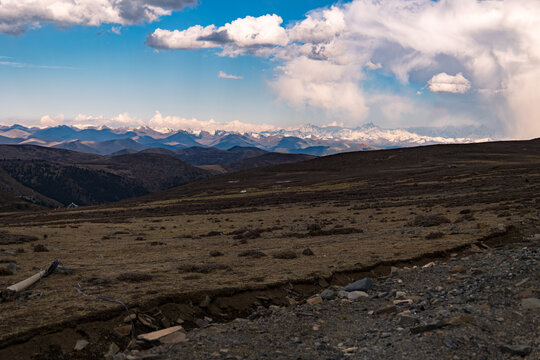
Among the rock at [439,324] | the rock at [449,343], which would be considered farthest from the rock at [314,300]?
the rock at [449,343]

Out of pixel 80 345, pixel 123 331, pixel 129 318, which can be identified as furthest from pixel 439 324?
pixel 80 345

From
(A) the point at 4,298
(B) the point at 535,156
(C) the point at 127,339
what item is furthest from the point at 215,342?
(B) the point at 535,156

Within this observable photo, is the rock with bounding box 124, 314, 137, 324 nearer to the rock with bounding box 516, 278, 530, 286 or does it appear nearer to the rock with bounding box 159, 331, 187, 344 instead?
the rock with bounding box 159, 331, 187, 344

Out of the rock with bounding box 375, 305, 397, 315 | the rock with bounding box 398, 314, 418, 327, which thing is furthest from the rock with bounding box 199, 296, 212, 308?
the rock with bounding box 398, 314, 418, 327

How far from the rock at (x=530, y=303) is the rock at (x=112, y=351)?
11.7 m

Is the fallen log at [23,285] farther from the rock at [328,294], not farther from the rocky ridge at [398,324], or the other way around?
the rock at [328,294]

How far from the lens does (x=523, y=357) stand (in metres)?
9.40

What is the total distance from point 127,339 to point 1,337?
3.26 meters

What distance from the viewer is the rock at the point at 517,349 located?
9.51 metres

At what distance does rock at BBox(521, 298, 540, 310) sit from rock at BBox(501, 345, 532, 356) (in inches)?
107

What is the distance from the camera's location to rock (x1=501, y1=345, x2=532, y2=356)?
9.51m

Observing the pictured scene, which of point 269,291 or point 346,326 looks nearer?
point 346,326

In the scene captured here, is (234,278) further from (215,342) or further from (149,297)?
(215,342)

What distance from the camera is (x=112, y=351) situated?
11344 millimetres
